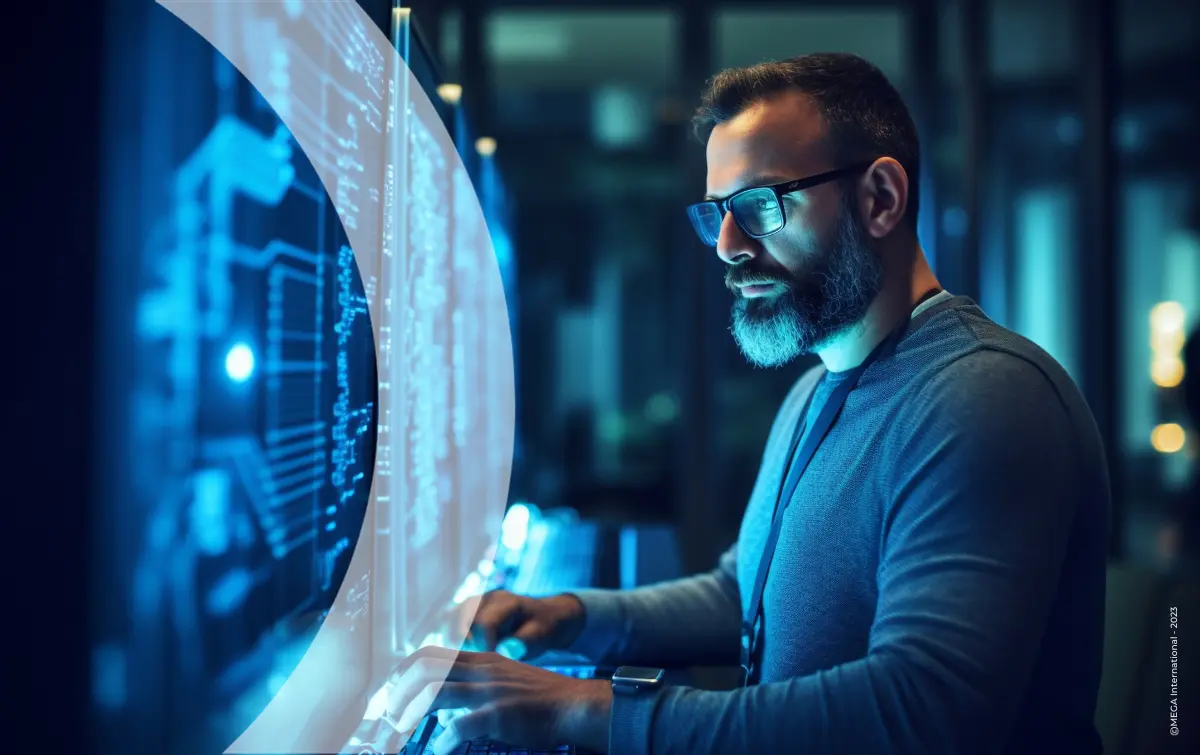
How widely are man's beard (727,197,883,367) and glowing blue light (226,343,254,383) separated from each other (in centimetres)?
71

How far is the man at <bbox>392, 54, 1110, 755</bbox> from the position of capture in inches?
31.7

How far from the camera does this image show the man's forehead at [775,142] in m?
1.08

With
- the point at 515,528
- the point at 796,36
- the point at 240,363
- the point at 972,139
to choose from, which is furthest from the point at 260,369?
the point at 796,36

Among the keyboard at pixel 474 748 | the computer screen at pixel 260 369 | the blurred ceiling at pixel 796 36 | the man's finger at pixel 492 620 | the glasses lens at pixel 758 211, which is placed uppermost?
the blurred ceiling at pixel 796 36

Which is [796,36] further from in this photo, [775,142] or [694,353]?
[775,142]

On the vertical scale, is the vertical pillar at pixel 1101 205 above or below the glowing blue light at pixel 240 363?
above

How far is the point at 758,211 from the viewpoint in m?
1.08

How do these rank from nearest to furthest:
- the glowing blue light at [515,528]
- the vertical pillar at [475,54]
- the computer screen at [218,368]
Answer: the computer screen at [218,368], the glowing blue light at [515,528], the vertical pillar at [475,54]

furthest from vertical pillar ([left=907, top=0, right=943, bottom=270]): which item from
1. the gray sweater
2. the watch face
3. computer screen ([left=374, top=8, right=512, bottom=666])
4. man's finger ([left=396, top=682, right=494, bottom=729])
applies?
man's finger ([left=396, top=682, right=494, bottom=729])

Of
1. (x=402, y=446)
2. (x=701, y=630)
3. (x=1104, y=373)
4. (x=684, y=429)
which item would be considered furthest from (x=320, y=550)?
(x=1104, y=373)

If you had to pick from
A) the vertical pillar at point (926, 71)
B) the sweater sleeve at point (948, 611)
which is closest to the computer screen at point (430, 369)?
the sweater sleeve at point (948, 611)

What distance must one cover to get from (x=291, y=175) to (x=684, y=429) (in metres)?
2.77

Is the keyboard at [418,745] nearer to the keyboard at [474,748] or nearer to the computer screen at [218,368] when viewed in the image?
the keyboard at [474,748]

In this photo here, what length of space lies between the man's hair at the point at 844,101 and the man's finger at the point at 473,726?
0.81 metres
